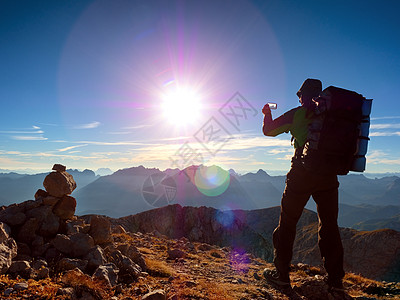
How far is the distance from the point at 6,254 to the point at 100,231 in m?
3.19

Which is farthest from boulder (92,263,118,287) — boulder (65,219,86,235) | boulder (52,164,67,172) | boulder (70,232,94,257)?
boulder (52,164,67,172)

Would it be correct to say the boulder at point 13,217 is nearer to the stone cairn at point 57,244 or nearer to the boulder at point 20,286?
the stone cairn at point 57,244

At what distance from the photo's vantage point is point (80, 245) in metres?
5.80

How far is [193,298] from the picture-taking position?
14.0 feet

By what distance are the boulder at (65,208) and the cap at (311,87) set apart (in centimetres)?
802

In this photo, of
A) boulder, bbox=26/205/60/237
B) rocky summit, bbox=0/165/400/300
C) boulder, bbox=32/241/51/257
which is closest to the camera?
rocky summit, bbox=0/165/400/300

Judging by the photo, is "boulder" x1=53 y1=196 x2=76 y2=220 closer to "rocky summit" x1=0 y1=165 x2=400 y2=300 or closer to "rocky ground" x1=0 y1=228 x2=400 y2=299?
"rocky summit" x1=0 y1=165 x2=400 y2=300

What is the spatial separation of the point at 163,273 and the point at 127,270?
40.6 inches

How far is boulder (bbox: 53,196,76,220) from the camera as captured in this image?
750cm

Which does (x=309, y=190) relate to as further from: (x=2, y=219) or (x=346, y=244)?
(x=346, y=244)

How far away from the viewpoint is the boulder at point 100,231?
7.17 m

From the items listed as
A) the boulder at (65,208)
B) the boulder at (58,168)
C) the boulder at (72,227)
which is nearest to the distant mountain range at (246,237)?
the boulder at (58,168)

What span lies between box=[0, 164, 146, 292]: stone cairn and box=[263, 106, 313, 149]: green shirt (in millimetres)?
4521

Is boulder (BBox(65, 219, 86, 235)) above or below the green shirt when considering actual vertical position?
below
